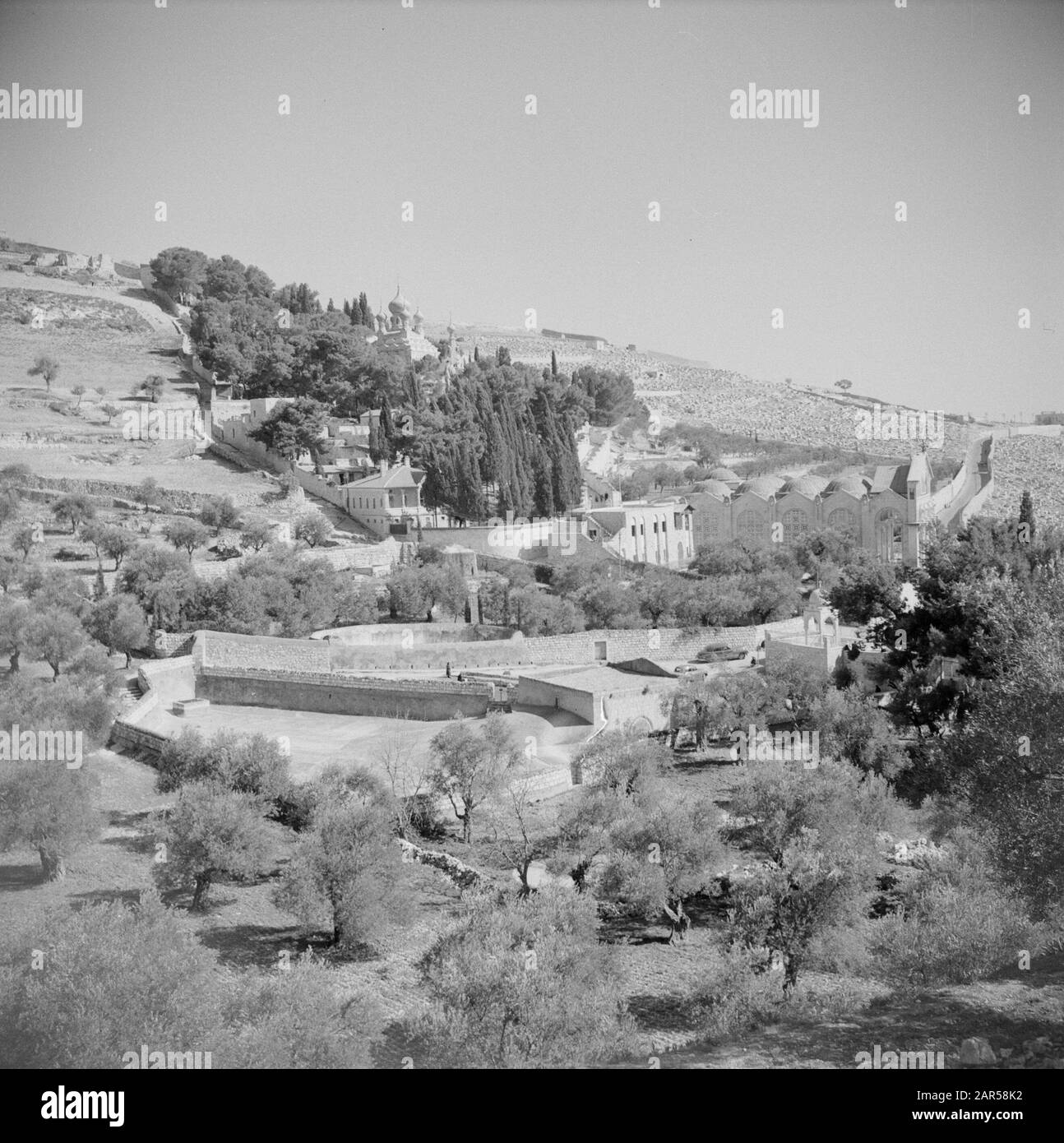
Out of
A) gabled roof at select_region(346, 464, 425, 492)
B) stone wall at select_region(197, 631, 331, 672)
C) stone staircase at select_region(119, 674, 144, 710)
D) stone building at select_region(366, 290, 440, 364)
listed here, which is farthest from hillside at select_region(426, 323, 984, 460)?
stone staircase at select_region(119, 674, 144, 710)

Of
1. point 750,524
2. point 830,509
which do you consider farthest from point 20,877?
point 830,509

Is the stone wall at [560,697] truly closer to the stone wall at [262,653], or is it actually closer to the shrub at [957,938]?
the stone wall at [262,653]

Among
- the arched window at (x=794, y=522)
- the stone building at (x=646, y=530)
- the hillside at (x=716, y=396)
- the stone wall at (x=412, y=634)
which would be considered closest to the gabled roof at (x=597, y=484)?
the stone building at (x=646, y=530)

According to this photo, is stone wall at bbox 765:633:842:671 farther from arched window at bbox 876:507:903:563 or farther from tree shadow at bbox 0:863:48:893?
arched window at bbox 876:507:903:563

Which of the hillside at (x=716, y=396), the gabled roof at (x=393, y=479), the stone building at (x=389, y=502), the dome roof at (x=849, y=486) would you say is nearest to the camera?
the stone building at (x=389, y=502)

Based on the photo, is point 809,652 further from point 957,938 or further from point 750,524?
point 750,524

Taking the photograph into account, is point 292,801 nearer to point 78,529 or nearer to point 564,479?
point 78,529

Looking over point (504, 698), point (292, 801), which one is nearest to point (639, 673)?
point (504, 698)
